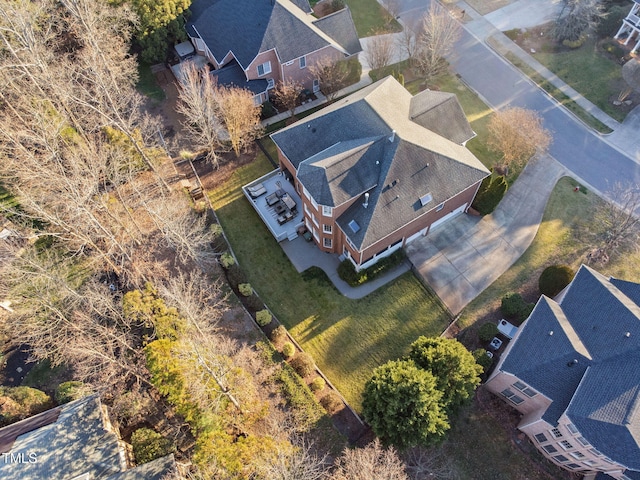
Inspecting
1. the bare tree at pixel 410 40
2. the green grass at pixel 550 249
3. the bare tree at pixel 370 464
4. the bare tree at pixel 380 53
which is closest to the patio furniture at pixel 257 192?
the green grass at pixel 550 249

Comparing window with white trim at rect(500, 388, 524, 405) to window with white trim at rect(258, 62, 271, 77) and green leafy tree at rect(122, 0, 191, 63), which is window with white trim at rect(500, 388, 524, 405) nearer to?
window with white trim at rect(258, 62, 271, 77)

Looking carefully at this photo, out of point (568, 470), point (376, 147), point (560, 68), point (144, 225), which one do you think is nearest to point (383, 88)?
point (376, 147)

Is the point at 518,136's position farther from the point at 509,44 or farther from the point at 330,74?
the point at 509,44

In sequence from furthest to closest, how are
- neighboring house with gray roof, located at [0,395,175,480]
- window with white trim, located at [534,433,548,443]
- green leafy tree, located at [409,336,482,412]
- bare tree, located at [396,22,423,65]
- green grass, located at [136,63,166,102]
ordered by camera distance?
bare tree, located at [396,22,423,65], green grass, located at [136,63,166,102], window with white trim, located at [534,433,548,443], green leafy tree, located at [409,336,482,412], neighboring house with gray roof, located at [0,395,175,480]

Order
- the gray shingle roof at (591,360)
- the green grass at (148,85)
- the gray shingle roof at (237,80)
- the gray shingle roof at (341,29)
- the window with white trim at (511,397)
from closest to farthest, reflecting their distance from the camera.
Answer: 1. the gray shingle roof at (591,360)
2. the window with white trim at (511,397)
3. the gray shingle roof at (237,80)
4. the gray shingle roof at (341,29)
5. the green grass at (148,85)

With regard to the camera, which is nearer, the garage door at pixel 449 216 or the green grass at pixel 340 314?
the green grass at pixel 340 314

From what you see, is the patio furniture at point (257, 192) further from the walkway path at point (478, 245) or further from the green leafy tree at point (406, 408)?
the green leafy tree at point (406, 408)

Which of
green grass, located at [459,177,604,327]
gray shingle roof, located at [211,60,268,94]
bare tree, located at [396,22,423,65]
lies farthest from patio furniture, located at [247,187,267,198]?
bare tree, located at [396,22,423,65]
